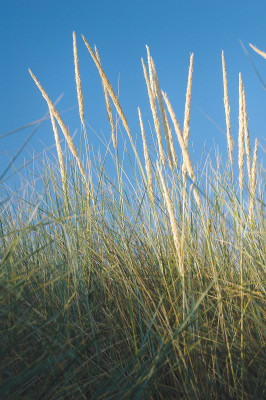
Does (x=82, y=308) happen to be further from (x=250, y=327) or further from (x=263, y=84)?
(x=263, y=84)

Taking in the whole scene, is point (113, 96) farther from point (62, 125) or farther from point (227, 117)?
point (227, 117)

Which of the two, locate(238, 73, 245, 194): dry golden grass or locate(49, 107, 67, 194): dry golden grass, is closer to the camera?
locate(238, 73, 245, 194): dry golden grass

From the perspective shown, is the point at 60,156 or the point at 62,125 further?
the point at 60,156

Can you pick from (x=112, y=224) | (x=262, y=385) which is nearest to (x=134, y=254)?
(x=112, y=224)

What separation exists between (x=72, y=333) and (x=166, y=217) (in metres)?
0.58

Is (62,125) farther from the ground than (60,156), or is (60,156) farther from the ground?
(62,125)

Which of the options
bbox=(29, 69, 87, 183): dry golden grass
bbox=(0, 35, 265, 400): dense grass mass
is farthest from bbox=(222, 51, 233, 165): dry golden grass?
bbox=(29, 69, 87, 183): dry golden grass

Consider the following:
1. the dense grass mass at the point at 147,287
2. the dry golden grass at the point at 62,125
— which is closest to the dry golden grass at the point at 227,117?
the dense grass mass at the point at 147,287

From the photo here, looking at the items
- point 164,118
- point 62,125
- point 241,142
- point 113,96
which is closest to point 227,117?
point 241,142

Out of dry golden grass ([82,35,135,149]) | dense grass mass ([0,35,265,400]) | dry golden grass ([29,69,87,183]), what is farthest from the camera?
dry golden grass ([29,69,87,183])

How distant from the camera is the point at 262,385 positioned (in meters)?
1.10

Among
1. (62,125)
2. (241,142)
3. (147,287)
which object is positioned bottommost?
(147,287)

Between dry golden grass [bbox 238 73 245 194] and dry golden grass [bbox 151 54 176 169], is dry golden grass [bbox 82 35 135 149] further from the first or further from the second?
dry golden grass [bbox 238 73 245 194]

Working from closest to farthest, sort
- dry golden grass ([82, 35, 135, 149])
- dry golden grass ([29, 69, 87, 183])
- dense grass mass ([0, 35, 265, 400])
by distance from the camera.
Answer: dense grass mass ([0, 35, 265, 400])
dry golden grass ([82, 35, 135, 149])
dry golden grass ([29, 69, 87, 183])
